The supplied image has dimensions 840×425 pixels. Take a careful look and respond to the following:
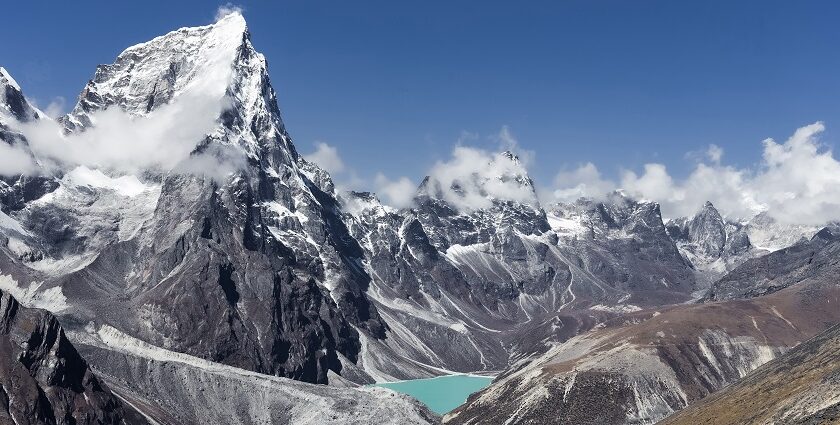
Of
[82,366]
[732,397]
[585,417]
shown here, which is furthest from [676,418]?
[82,366]

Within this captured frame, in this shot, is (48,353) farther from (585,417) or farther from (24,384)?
(585,417)

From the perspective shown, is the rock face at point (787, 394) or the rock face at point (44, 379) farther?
the rock face at point (44, 379)

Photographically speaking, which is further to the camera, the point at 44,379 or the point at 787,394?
the point at 44,379

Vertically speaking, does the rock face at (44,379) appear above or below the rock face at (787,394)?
above

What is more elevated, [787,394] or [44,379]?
[44,379]

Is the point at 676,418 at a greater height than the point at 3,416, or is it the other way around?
the point at 3,416
